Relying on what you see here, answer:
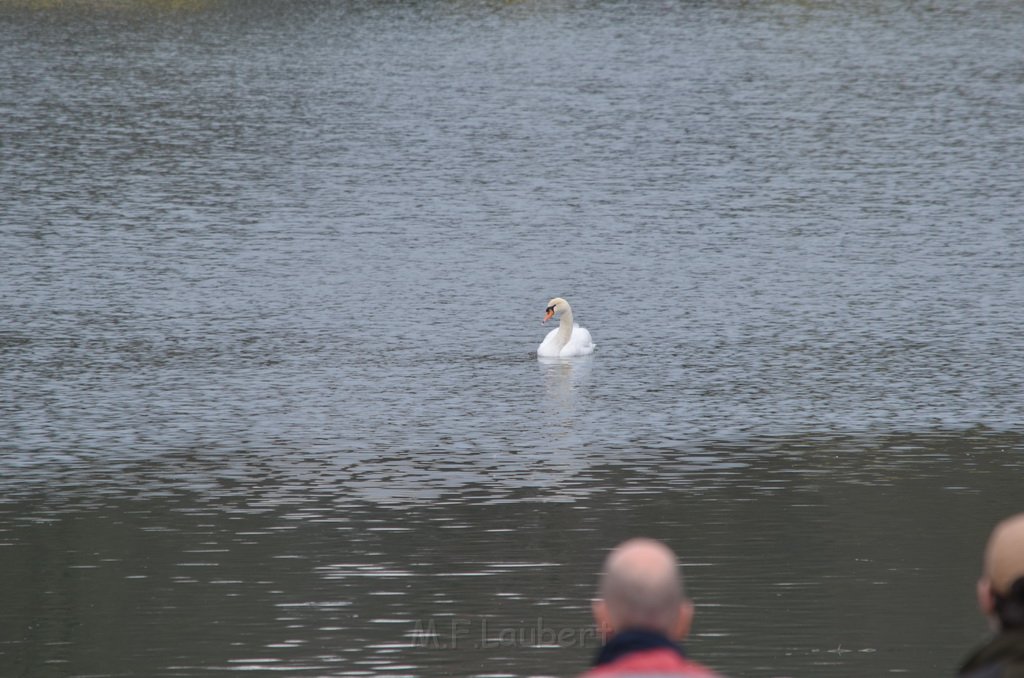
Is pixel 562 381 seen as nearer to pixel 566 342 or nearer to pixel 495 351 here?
pixel 566 342

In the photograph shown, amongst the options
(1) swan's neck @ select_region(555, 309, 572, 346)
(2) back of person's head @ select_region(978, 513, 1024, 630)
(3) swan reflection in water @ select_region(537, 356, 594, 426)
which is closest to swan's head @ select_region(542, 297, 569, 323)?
(1) swan's neck @ select_region(555, 309, 572, 346)

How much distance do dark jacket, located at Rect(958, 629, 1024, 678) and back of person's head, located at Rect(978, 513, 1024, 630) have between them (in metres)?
0.04

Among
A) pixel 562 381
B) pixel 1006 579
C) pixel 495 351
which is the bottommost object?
pixel 1006 579

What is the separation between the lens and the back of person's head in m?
6.36

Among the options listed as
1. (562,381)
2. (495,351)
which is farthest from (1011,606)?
(495,351)

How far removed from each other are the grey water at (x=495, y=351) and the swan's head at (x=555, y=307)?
0.73 m

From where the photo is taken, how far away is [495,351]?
32031mm

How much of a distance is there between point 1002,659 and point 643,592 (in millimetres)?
1269

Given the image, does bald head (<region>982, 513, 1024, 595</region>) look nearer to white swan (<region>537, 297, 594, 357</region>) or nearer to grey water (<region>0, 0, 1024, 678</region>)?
grey water (<region>0, 0, 1024, 678</region>)

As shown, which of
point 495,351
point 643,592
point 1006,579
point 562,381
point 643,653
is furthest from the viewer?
point 495,351

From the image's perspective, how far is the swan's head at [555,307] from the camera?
32822 mm

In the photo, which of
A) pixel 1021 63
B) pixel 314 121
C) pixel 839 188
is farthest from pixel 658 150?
pixel 1021 63

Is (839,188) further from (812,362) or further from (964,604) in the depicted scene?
(964,604)

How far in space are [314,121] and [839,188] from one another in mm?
19937
